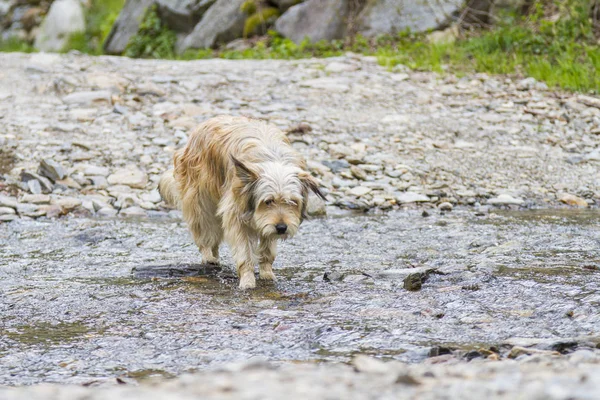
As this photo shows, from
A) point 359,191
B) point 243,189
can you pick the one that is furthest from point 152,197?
point 243,189

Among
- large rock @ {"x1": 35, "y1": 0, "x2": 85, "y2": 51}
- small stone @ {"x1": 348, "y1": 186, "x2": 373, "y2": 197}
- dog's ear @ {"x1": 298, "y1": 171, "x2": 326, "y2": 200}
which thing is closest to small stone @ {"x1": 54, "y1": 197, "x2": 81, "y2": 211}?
small stone @ {"x1": 348, "y1": 186, "x2": 373, "y2": 197}

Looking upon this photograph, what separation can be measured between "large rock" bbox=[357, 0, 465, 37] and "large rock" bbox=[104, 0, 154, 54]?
627 cm

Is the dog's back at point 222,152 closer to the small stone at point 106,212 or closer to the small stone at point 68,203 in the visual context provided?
the small stone at point 106,212

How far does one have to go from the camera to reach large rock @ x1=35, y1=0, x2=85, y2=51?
23734mm

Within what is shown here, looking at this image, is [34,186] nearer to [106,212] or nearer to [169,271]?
[106,212]

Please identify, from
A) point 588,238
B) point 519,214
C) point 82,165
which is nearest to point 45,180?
point 82,165

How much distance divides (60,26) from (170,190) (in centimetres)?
1710

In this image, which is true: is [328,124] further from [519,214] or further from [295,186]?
[295,186]

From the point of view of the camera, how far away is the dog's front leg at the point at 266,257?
282 inches

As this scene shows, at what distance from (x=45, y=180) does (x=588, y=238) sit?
267 inches

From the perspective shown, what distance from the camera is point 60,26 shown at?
23953 mm

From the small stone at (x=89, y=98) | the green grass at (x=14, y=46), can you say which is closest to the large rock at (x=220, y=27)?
the green grass at (x=14, y=46)

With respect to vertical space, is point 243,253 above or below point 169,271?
above

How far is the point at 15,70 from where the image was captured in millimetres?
15086
